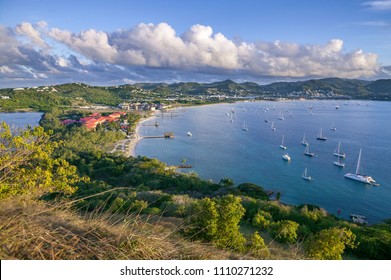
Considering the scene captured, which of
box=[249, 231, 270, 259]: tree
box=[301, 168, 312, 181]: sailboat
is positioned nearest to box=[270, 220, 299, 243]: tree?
box=[249, 231, 270, 259]: tree

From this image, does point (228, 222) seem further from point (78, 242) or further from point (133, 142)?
point (133, 142)

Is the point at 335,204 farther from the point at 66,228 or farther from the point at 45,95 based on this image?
the point at 45,95

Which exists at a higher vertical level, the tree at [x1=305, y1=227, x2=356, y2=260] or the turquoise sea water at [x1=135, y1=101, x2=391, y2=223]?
the tree at [x1=305, y1=227, x2=356, y2=260]

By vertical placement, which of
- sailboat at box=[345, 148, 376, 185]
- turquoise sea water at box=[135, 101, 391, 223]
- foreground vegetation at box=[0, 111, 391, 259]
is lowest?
turquoise sea water at box=[135, 101, 391, 223]

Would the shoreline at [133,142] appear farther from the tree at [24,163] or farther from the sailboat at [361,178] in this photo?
the tree at [24,163]

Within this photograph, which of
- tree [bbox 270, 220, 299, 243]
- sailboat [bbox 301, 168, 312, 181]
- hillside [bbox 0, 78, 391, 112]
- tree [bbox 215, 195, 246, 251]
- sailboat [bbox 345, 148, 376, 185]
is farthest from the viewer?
hillside [bbox 0, 78, 391, 112]

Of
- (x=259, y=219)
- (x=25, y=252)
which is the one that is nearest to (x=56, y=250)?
(x=25, y=252)

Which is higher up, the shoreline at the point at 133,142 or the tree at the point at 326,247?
the tree at the point at 326,247

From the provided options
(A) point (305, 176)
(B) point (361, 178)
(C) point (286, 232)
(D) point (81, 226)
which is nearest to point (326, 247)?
(C) point (286, 232)

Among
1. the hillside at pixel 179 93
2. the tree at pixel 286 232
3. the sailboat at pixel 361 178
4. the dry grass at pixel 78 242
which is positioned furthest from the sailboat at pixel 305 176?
the hillside at pixel 179 93

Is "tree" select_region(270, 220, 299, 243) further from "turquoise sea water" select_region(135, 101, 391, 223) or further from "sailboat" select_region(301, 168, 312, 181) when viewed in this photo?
"sailboat" select_region(301, 168, 312, 181)
